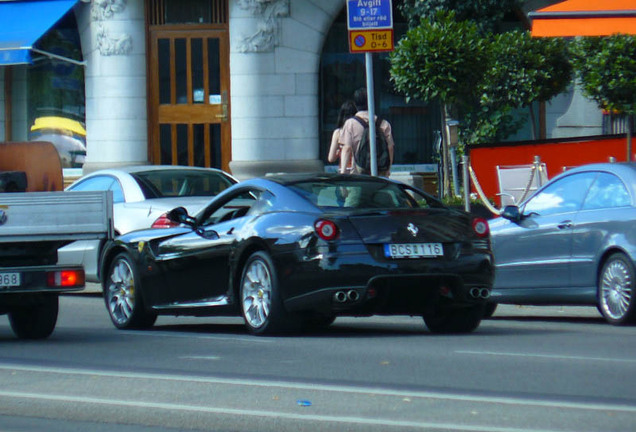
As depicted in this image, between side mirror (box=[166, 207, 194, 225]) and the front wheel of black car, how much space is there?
2123 mm

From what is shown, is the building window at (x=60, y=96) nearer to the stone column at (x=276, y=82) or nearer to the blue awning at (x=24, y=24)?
the blue awning at (x=24, y=24)

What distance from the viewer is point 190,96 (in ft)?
85.5

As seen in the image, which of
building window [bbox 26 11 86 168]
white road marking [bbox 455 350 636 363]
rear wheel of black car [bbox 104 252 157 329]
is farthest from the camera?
building window [bbox 26 11 86 168]

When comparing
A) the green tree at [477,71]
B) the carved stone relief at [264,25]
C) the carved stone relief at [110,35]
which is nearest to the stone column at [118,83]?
the carved stone relief at [110,35]

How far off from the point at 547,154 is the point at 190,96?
321 inches

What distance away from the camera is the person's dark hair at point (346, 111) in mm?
18203

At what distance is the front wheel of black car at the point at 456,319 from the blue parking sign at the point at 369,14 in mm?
4961

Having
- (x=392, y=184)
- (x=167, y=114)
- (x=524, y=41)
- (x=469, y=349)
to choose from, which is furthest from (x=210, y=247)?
(x=167, y=114)

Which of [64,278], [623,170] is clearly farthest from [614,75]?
[64,278]

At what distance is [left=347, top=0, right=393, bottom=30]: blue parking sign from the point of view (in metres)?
15.5

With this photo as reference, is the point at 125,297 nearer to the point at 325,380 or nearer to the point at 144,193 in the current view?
the point at 144,193

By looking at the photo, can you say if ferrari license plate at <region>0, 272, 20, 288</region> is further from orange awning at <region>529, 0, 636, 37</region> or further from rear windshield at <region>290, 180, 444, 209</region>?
orange awning at <region>529, 0, 636, 37</region>

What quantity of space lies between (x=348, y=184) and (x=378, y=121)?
19.9ft

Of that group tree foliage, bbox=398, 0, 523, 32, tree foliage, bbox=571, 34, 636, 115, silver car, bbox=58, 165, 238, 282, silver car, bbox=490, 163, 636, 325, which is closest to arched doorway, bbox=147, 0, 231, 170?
tree foliage, bbox=398, 0, 523, 32
